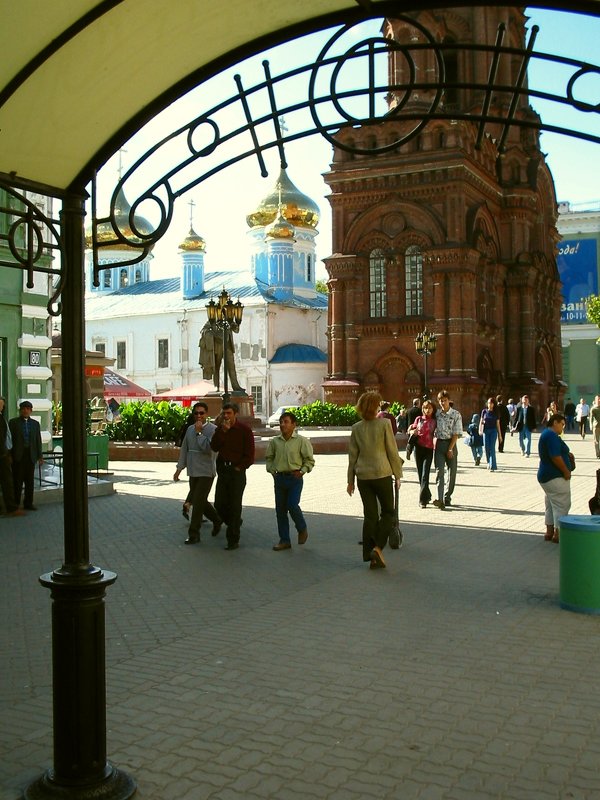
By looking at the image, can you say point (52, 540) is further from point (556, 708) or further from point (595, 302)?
point (595, 302)

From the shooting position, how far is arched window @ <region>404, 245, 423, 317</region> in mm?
49188

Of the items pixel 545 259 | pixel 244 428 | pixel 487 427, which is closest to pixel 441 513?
pixel 244 428

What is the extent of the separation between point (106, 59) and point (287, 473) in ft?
24.2

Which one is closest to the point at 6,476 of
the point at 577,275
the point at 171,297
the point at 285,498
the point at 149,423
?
the point at 285,498

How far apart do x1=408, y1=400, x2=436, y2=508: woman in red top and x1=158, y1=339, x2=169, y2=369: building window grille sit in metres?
52.7

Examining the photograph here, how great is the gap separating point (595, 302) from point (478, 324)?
6067 mm

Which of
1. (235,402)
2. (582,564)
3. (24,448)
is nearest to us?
(582,564)

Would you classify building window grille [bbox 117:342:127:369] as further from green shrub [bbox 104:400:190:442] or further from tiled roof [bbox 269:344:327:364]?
green shrub [bbox 104:400:190:442]

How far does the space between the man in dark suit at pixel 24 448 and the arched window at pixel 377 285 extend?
120 feet

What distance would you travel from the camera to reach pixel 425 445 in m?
14.9

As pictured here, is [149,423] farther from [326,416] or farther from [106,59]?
[106,59]

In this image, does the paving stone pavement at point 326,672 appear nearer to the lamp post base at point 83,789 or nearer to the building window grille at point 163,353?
the lamp post base at point 83,789

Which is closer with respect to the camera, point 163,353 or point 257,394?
point 257,394

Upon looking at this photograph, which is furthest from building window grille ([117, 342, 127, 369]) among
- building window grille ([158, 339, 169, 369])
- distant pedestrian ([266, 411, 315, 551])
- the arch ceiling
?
the arch ceiling
